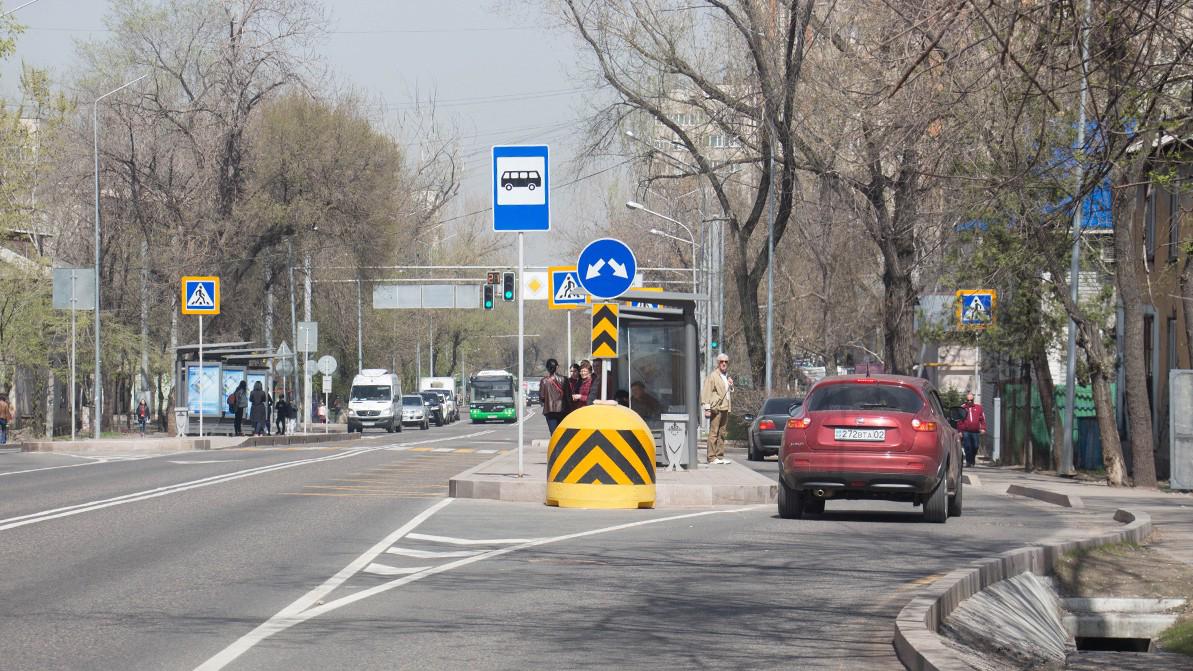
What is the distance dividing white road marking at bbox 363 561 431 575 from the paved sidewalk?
6687 millimetres

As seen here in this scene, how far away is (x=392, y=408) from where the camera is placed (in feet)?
233

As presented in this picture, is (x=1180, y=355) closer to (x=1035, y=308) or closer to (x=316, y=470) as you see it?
(x=1035, y=308)

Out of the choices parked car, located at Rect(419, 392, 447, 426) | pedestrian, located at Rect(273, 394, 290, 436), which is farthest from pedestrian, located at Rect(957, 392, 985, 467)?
parked car, located at Rect(419, 392, 447, 426)

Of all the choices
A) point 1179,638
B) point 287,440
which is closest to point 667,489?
point 1179,638

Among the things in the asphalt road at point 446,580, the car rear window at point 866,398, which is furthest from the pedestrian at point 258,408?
the car rear window at point 866,398

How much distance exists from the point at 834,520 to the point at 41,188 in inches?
1653

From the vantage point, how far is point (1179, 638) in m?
10.9

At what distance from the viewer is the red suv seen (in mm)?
17344

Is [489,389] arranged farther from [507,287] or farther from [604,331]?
[604,331]

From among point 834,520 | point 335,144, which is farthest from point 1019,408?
point 335,144

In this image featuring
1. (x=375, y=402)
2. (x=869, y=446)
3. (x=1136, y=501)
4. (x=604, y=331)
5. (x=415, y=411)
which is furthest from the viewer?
(x=415, y=411)

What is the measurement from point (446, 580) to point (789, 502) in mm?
7131

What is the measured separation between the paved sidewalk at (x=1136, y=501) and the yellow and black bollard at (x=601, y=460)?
5.77 meters

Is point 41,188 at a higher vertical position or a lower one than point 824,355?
higher
